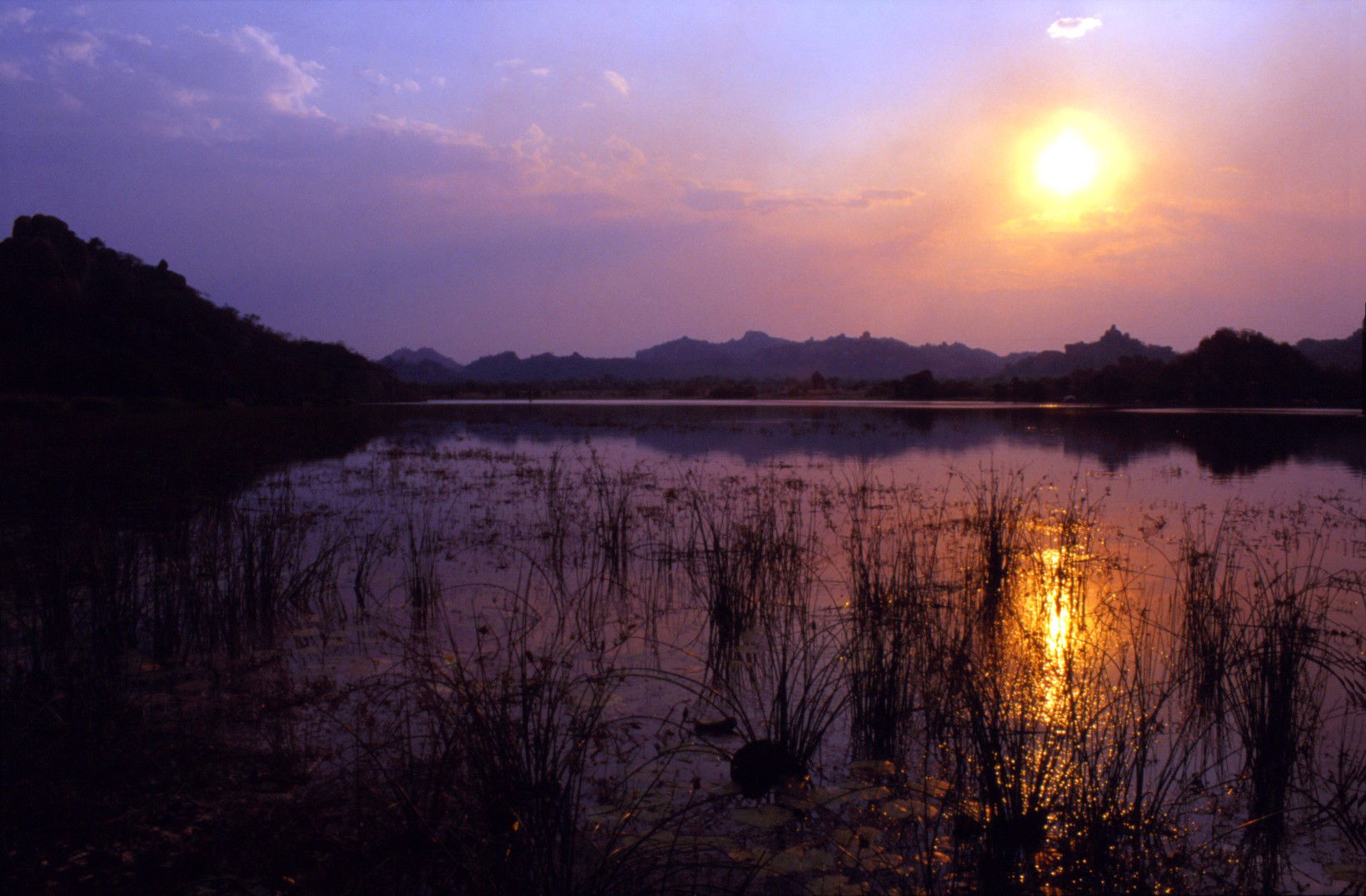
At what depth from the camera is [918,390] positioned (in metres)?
77.8

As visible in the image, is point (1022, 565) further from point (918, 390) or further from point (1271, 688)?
point (918, 390)

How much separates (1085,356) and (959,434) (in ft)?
389

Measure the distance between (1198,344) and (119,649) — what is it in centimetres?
6893

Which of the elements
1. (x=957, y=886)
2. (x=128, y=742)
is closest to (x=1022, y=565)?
(x=957, y=886)

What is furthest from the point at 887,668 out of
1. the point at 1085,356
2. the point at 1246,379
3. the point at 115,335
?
the point at 1085,356

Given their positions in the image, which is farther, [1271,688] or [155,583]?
[155,583]

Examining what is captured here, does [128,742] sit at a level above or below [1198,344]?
below

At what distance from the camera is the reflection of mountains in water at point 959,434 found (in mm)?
21828

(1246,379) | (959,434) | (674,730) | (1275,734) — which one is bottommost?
(674,730)

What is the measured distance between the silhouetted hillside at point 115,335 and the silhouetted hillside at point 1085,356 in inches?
4336

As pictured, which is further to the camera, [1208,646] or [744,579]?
[744,579]

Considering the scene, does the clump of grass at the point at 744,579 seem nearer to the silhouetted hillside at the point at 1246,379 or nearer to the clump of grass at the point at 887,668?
the clump of grass at the point at 887,668

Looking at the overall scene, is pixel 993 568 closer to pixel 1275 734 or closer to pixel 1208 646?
pixel 1208 646

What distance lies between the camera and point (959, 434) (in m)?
29.3
